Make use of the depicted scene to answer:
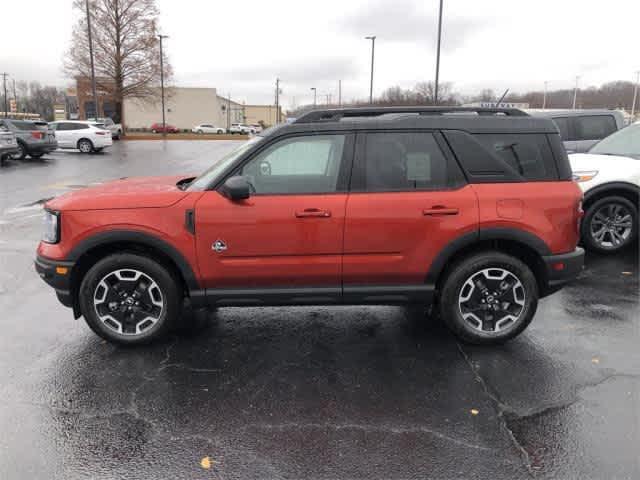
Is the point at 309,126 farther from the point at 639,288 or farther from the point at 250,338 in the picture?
the point at 639,288

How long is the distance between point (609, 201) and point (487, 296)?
12.8ft

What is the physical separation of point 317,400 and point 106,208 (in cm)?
217

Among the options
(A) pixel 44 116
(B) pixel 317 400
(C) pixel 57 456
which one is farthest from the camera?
(A) pixel 44 116

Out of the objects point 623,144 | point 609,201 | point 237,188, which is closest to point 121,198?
point 237,188

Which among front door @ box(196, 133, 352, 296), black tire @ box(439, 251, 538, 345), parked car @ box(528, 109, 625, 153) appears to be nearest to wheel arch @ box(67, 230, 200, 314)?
front door @ box(196, 133, 352, 296)

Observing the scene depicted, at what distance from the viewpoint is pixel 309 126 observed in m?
3.90

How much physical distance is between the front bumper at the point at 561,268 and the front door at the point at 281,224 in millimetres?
1719

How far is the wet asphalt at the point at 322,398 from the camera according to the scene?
2627 millimetres

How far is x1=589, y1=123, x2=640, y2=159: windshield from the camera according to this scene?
730 centimetres

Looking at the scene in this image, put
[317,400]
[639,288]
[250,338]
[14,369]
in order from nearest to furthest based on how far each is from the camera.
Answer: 1. [317,400]
2. [14,369]
3. [250,338]
4. [639,288]

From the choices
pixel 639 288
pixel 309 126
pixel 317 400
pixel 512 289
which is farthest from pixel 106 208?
pixel 639 288

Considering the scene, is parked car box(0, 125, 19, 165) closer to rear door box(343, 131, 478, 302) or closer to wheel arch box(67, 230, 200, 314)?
wheel arch box(67, 230, 200, 314)

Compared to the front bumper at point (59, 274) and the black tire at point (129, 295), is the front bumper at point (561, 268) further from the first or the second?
the front bumper at point (59, 274)

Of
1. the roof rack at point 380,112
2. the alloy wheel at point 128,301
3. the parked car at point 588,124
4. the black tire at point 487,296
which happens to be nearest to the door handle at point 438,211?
the black tire at point 487,296
